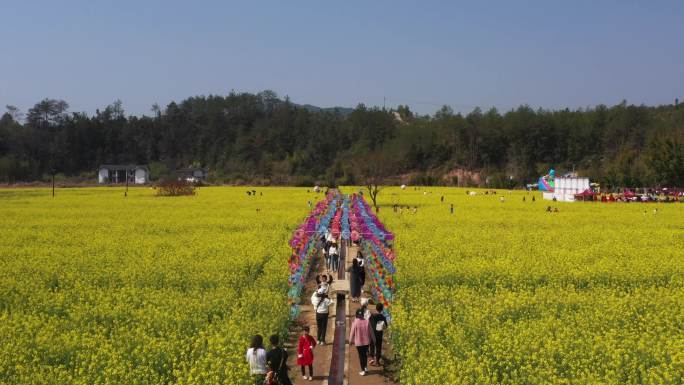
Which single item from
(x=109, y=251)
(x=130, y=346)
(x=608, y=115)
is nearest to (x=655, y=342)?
(x=130, y=346)

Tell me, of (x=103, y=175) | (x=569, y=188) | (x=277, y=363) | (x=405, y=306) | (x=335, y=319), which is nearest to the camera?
(x=277, y=363)

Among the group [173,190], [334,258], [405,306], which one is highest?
[173,190]

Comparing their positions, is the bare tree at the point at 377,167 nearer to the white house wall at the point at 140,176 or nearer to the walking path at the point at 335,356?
the white house wall at the point at 140,176

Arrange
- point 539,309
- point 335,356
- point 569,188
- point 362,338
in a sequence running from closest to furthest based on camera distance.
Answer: point 362,338
point 335,356
point 539,309
point 569,188

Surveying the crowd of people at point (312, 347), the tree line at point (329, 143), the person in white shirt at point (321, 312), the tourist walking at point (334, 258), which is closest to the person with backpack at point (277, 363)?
the crowd of people at point (312, 347)

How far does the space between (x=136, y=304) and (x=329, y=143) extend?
14655 centimetres

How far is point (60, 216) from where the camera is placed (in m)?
46.4

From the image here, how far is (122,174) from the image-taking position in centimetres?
14150

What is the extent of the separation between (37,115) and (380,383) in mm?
199792

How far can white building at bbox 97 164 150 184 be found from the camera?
454 ft

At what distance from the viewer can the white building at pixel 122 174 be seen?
138 metres

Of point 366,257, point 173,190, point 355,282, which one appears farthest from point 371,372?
point 173,190

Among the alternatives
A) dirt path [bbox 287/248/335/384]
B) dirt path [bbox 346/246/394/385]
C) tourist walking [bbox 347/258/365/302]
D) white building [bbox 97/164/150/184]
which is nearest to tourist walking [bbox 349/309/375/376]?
dirt path [bbox 346/246/394/385]

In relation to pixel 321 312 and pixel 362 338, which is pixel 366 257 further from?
pixel 362 338
